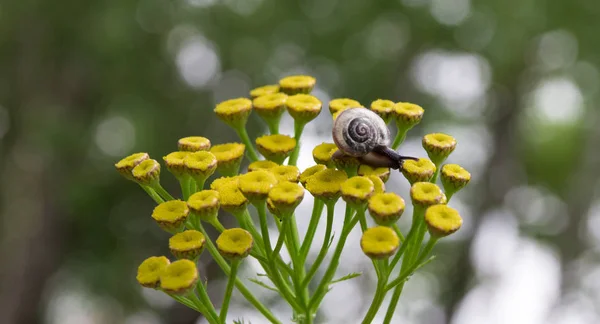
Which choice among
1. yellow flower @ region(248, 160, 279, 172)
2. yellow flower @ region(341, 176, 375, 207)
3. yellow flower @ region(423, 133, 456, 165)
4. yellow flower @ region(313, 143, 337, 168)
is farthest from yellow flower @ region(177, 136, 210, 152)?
yellow flower @ region(423, 133, 456, 165)

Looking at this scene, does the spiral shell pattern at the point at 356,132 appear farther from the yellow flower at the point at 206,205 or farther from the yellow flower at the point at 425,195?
the yellow flower at the point at 206,205

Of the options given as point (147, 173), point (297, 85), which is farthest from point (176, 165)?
point (297, 85)

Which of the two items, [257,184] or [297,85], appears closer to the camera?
[257,184]

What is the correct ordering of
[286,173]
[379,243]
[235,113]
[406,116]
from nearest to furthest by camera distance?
[379,243] → [286,173] → [406,116] → [235,113]

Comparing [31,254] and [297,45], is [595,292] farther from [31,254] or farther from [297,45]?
[31,254]

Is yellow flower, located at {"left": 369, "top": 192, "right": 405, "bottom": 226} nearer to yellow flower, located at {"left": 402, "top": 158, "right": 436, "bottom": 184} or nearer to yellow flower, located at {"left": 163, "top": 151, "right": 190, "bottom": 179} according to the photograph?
yellow flower, located at {"left": 402, "top": 158, "right": 436, "bottom": 184}

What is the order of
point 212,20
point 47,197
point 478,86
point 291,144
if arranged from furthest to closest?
point 478,86, point 47,197, point 212,20, point 291,144

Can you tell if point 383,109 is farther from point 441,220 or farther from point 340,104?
point 441,220

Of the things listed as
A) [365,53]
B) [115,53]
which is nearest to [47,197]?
[115,53]
